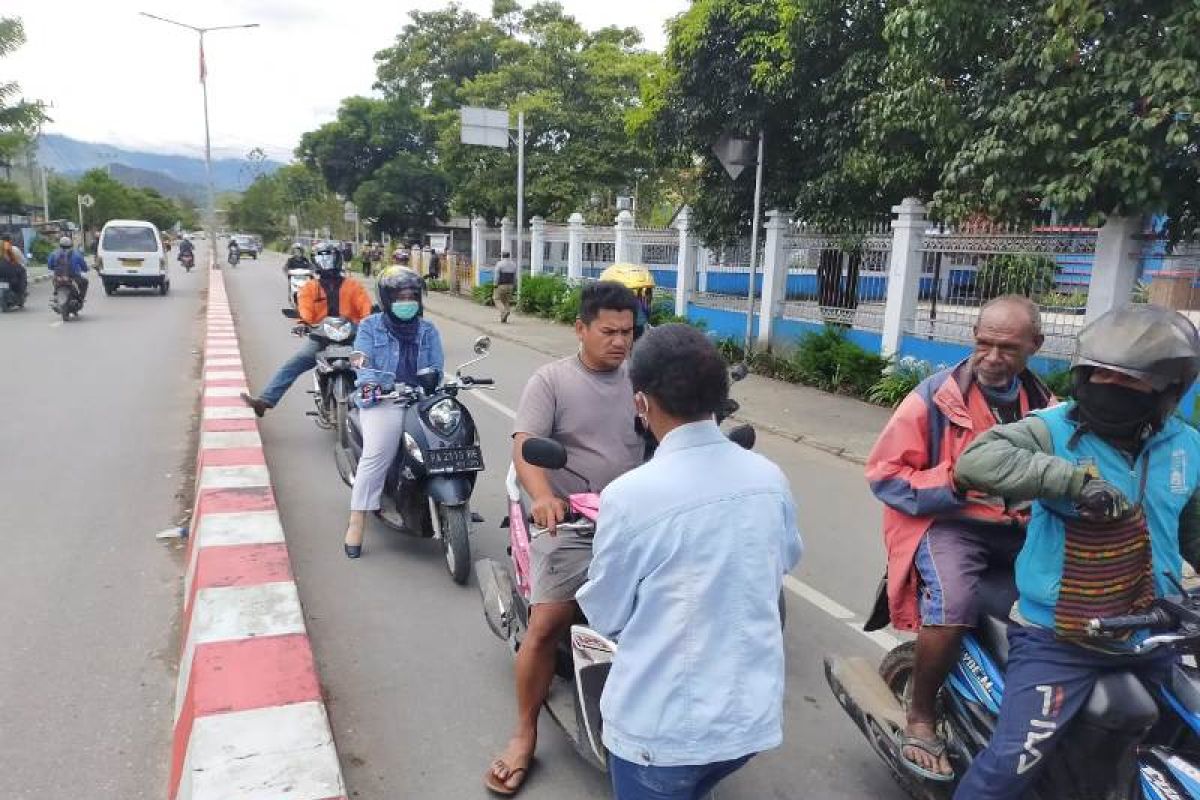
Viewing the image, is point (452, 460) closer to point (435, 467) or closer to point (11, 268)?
point (435, 467)

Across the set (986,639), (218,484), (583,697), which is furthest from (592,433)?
(218,484)

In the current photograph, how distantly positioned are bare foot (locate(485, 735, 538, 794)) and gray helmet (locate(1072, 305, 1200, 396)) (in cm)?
194

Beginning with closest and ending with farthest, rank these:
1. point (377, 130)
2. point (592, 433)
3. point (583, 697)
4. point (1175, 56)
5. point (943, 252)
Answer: point (583, 697) → point (592, 433) → point (1175, 56) → point (943, 252) → point (377, 130)

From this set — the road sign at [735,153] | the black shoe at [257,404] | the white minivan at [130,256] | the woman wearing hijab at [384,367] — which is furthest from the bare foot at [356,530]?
the white minivan at [130,256]

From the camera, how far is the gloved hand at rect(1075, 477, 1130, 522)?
1807 mm

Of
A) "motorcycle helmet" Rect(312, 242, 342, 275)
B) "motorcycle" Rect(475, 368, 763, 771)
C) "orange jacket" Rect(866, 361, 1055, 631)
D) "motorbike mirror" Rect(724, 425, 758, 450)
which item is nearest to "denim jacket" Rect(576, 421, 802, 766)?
"motorcycle" Rect(475, 368, 763, 771)

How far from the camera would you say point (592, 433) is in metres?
2.98

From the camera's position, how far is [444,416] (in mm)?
4480

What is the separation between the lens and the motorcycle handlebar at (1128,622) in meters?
1.84

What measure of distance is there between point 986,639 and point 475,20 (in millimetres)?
33256

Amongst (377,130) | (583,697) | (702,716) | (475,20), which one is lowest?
(583,697)

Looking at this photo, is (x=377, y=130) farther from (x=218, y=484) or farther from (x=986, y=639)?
(x=986, y=639)

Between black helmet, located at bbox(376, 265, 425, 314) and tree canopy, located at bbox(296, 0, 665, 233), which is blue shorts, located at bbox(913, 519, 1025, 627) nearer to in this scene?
black helmet, located at bbox(376, 265, 425, 314)

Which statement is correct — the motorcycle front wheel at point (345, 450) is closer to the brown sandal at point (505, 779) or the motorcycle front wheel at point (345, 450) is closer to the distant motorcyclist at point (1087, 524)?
the brown sandal at point (505, 779)
